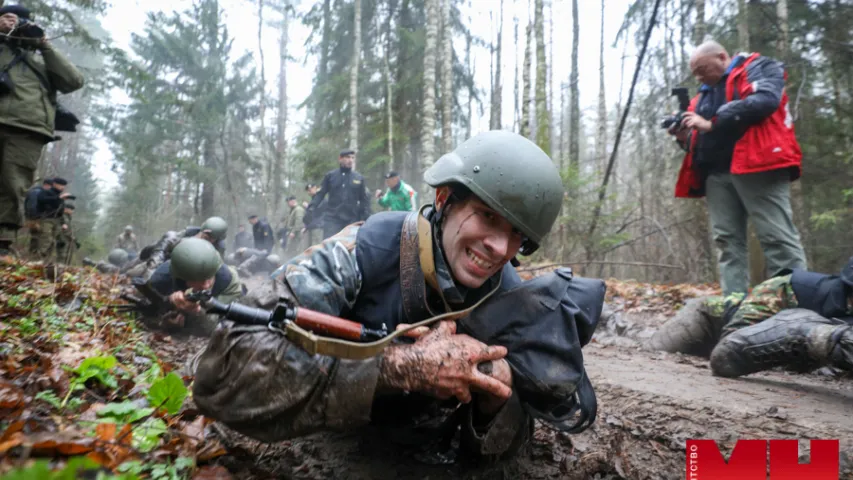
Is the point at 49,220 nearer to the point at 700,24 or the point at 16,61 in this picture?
the point at 16,61

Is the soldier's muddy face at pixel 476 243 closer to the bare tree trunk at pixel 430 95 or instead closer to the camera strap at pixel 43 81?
the camera strap at pixel 43 81

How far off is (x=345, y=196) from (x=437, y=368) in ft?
28.6

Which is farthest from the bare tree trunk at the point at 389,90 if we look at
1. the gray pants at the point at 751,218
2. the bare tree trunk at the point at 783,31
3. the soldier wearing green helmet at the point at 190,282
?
the gray pants at the point at 751,218

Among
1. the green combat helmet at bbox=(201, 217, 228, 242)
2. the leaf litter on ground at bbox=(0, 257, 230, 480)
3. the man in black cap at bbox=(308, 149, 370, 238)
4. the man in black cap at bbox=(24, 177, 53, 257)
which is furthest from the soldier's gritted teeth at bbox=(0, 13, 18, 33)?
the man in black cap at bbox=(308, 149, 370, 238)

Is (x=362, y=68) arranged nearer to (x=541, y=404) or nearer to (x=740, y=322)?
(x=740, y=322)

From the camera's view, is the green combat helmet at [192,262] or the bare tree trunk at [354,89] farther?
the bare tree trunk at [354,89]

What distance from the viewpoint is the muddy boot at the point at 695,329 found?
4266mm

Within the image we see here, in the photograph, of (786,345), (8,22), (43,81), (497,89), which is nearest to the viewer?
(786,345)

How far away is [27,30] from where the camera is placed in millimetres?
4445

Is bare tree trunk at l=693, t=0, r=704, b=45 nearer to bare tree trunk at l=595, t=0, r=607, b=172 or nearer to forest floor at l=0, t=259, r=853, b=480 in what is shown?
bare tree trunk at l=595, t=0, r=607, b=172

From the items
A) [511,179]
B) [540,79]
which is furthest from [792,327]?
[540,79]

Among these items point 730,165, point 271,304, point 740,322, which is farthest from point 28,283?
point 730,165

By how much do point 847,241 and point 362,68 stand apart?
14856 mm

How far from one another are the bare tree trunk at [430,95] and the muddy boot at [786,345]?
8.71 m
